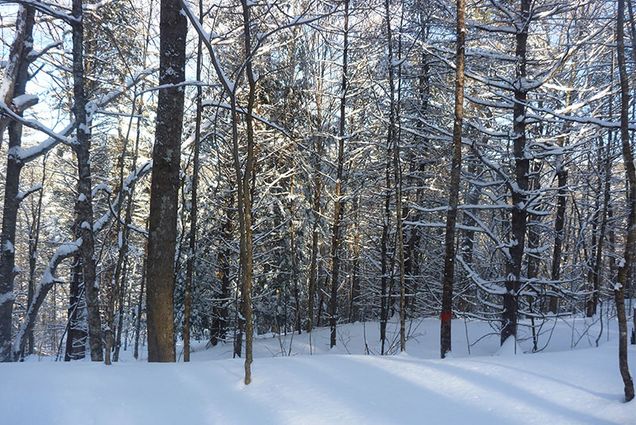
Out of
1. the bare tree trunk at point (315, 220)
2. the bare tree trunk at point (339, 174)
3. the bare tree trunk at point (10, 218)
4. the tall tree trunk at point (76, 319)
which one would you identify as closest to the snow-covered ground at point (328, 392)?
the bare tree trunk at point (10, 218)

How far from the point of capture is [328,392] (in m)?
3.05

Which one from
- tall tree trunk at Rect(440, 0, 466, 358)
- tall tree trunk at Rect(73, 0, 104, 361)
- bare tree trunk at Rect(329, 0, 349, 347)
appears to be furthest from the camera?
bare tree trunk at Rect(329, 0, 349, 347)

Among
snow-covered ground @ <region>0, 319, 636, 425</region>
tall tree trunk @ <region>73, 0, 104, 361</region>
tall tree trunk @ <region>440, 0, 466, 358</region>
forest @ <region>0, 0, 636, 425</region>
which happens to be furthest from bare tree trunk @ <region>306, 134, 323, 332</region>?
snow-covered ground @ <region>0, 319, 636, 425</region>

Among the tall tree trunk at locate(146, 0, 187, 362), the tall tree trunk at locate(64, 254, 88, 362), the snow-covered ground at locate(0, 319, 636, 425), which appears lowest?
the tall tree trunk at locate(64, 254, 88, 362)

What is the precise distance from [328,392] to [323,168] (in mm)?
11186

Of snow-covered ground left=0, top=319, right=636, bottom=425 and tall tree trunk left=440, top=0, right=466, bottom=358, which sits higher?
tall tree trunk left=440, top=0, right=466, bottom=358

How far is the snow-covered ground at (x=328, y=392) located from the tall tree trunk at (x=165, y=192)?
40.8 inches

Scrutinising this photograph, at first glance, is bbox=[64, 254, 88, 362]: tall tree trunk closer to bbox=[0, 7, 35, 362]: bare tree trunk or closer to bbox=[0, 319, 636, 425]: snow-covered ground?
bbox=[0, 7, 35, 362]: bare tree trunk

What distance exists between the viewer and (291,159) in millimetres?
13227

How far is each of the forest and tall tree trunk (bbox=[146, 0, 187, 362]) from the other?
0.02 meters

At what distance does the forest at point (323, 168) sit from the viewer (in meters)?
3.61

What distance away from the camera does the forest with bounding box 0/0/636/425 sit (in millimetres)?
3613

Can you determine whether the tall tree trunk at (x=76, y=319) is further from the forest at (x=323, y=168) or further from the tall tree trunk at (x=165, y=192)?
the tall tree trunk at (x=165, y=192)

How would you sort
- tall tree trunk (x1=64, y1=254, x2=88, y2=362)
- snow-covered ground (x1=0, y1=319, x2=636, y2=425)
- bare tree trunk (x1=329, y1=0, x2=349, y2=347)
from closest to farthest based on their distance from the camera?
snow-covered ground (x1=0, y1=319, x2=636, y2=425) → bare tree trunk (x1=329, y1=0, x2=349, y2=347) → tall tree trunk (x1=64, y1=254, x2=88, y2=362)
